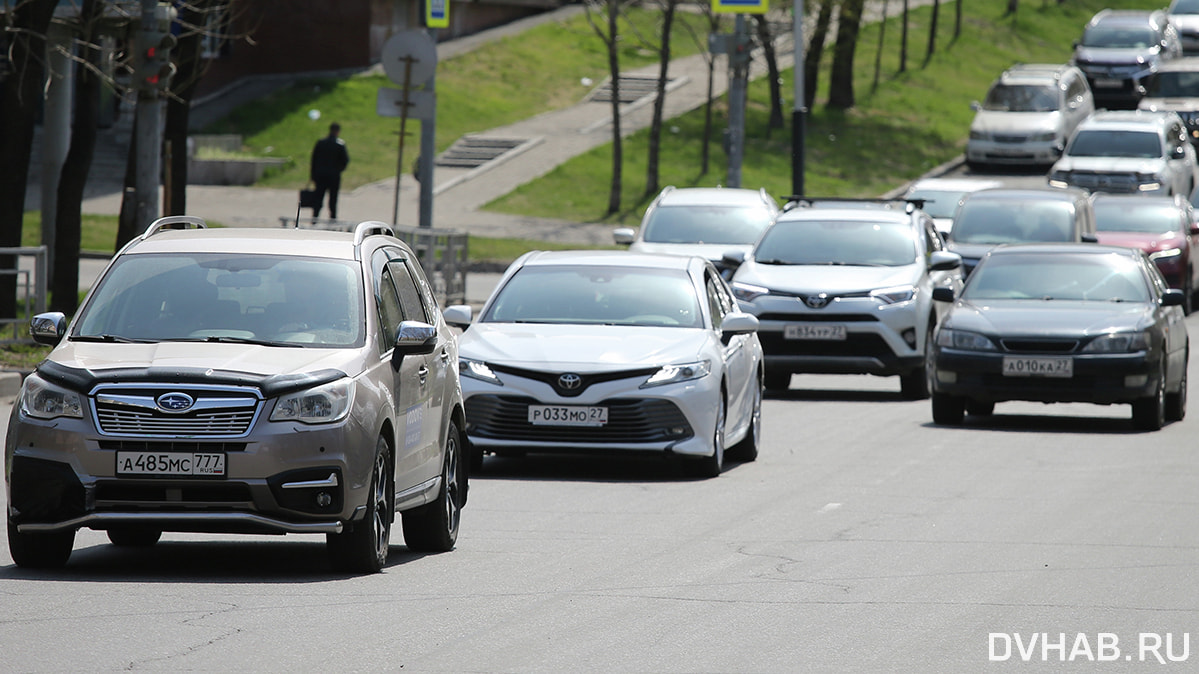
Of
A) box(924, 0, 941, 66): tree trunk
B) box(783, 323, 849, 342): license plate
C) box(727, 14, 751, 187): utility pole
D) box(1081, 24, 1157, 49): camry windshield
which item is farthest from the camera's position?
box(924, 0, 941, 66): tree trunk

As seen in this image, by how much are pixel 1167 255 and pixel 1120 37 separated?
30131 mm

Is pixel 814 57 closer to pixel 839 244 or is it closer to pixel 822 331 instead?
pixel 839 244

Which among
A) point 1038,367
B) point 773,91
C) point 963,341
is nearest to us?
point 1038,367

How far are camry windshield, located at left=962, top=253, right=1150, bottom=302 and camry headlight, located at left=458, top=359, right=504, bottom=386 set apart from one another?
5.91 m

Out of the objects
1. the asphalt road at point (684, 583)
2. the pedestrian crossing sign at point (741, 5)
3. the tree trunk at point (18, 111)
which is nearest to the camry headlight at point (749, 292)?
the asphalt road at point (684, 583)

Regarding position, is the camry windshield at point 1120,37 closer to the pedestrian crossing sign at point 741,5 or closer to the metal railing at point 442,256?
the pedestrian crossing sign at point 741,5

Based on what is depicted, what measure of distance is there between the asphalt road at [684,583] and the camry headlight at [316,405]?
70 cm

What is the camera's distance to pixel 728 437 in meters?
13.8

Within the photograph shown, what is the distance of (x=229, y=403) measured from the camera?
28.2ft

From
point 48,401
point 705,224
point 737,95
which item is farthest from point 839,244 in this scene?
point 737,95

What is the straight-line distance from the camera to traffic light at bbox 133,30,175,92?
19438 mm

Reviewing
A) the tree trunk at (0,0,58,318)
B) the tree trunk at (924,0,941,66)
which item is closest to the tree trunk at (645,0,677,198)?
the tree trunk at (924,0,941,66)

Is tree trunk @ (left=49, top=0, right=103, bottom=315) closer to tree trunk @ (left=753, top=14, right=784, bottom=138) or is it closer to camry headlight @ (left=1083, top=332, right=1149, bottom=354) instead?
camry headlight @ (left=1083, top=332, right=1149, bottom=354)

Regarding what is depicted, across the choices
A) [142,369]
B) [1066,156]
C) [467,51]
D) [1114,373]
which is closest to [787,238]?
[1114,373]
